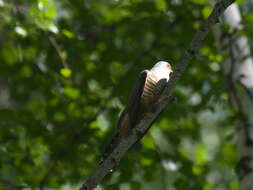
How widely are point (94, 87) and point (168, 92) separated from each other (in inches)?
163

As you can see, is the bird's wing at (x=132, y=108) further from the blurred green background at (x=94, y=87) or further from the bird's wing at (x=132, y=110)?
the blurred green background at (x=94, y=87)

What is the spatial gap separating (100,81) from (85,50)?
75cm

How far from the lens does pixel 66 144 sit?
627 centimetres

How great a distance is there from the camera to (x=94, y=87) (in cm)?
820

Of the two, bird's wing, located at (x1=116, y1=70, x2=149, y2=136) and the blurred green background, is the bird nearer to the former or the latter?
bird's wing, located at (x1=116, y1=70, x2=149, y2=136)

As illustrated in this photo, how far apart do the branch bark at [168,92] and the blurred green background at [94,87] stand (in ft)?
4.08

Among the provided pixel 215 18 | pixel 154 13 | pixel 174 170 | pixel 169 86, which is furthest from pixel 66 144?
pixel 215 18

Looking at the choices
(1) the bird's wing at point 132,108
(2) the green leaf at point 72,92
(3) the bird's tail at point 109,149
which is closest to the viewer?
(3) the bird's tail at point 109,149

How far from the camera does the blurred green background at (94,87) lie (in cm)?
602

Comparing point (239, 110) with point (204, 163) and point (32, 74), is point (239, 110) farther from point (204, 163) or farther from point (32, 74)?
point (32, 74)

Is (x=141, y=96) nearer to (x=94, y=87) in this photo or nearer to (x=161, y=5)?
A: (x=161, y=5)

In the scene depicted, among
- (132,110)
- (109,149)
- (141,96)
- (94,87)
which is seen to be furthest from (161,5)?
(109,149)

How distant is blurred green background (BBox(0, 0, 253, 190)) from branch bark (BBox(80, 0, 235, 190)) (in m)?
1.24

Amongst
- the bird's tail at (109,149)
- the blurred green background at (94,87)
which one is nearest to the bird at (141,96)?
the bird's tail at (109,149)
